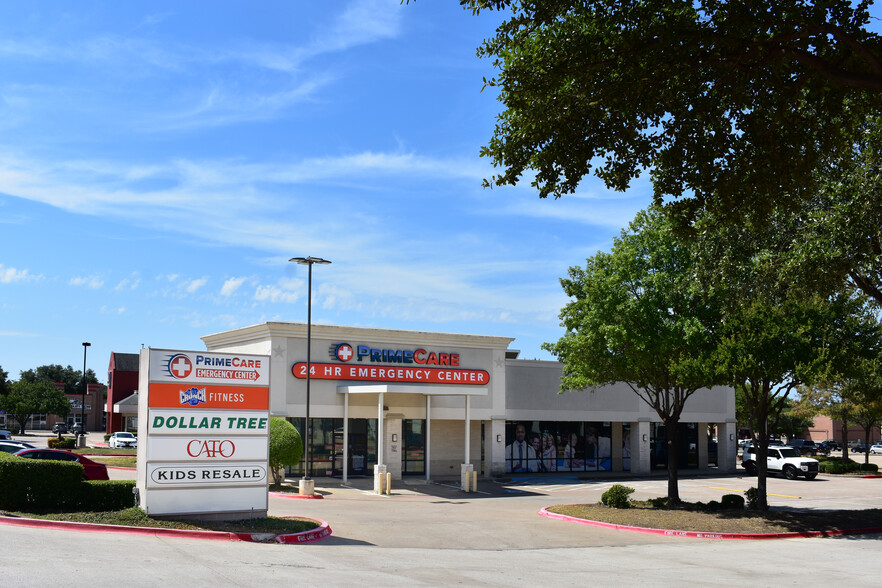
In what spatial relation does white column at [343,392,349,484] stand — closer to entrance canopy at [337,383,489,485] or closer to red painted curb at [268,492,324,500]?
entrance canopy at [337,383,489,485]

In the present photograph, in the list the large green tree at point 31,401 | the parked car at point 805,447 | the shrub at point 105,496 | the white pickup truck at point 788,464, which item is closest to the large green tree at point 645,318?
the shrub at point 105,496

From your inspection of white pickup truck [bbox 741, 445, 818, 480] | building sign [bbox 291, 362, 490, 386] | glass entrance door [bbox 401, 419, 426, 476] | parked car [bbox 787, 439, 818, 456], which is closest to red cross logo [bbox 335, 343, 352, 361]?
building sign [bbox 291, 362, 490, 386]

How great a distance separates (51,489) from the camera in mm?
19578

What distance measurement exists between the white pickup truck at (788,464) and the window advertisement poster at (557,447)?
984 centimetres

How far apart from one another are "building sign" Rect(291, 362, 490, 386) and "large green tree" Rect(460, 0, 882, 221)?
85.1 feet

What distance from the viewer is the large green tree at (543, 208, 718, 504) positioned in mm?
27391

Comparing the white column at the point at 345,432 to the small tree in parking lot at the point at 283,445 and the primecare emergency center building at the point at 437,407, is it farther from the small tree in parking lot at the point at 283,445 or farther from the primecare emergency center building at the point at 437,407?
the small tree in parking lot at the point at 283,445

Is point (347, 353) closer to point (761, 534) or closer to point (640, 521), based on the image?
point (640, 521)

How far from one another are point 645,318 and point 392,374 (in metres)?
16.0

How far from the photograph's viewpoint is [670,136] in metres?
14.1

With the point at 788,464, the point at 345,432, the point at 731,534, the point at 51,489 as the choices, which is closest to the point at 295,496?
the point at 345,432

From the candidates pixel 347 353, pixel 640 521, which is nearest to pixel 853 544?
pixel 640 521

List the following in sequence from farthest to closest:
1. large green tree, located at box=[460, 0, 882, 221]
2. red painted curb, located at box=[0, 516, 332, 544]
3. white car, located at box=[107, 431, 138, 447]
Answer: white car, located at box=[107, 431, 138, 447]
red painted curb, located at box=[0, 516, 332, 544]
large green tree, located at box=[460, 0, 882, 221]

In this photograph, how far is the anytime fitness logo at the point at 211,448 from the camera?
20.0 m
